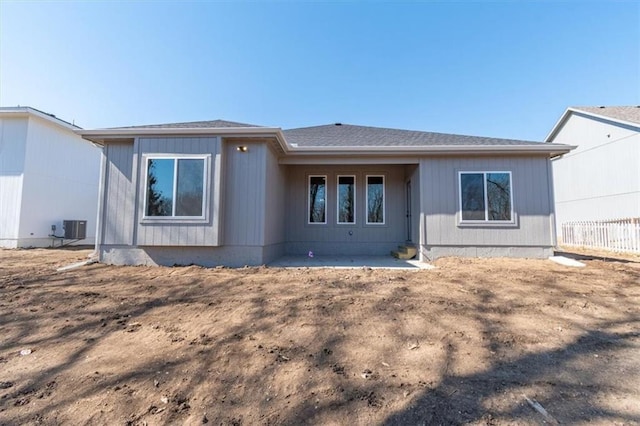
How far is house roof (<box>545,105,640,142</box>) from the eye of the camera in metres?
13.7

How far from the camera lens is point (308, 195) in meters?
9.23

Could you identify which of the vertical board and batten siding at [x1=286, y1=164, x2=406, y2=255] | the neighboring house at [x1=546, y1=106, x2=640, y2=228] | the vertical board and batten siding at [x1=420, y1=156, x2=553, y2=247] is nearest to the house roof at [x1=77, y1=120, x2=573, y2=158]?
the vertical board and batten siding at [x1=420, y1=156, x2=553, y2=247]

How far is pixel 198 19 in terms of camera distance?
9273 millimetres

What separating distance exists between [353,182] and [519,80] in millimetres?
10535

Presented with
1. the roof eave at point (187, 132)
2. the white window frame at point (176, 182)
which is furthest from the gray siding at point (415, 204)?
the white window frame at point (176, 182)

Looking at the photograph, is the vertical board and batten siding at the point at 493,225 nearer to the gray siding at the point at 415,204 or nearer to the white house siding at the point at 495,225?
the white house siding at the point at 495,225

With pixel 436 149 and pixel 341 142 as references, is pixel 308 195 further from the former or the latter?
pixel 436 149

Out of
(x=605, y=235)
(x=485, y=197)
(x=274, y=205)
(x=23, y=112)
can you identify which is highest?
(x=23, y=112)

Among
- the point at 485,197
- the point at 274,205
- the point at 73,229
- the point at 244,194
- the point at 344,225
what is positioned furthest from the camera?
the point at 73,229

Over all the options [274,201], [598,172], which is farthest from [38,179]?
[598,172]

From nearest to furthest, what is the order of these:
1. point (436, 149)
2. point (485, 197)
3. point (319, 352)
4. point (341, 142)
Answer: point (319, 352)
point (436, 149)
point (485, 197)
point (341, 142)

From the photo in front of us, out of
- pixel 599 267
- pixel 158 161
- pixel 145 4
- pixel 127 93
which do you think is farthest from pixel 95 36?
pixel 599 267

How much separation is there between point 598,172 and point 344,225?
1578 cm

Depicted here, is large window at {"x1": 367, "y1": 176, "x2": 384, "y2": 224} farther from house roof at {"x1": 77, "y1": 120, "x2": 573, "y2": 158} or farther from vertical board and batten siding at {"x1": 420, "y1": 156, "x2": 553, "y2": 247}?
vertical board and batten siding at {"x1": 420, "y1": 156, "x2": 553, "y2": 247}
